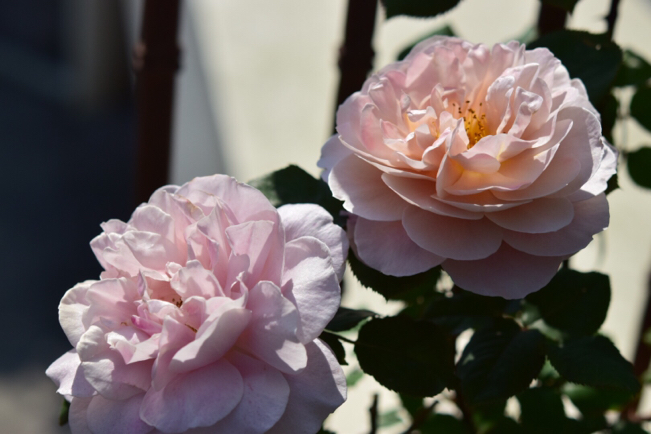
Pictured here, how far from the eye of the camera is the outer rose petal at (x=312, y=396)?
1.31 feet

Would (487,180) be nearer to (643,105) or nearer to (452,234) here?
(452,234)

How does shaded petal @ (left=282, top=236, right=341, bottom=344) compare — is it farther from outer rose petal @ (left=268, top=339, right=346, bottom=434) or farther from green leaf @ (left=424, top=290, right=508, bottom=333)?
green leaf @ (left=424, top=290, right=508, bottom=333)

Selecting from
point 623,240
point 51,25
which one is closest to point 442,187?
point 623,240

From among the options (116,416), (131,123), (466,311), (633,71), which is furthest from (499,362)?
(131,123)

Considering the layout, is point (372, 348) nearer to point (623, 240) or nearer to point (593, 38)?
point (593, 38)

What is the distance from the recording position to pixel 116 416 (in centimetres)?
41

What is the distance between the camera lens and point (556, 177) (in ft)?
1.40

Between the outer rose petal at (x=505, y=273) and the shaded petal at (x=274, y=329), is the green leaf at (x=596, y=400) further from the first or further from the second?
the shaded petal at (x=274, y=329)

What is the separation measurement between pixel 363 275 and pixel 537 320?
177mm

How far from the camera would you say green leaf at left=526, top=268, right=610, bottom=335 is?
0.56 m

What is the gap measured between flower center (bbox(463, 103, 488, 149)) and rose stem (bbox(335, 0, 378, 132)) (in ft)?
0.78

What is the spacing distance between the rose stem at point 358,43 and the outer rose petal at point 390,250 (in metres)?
0.30

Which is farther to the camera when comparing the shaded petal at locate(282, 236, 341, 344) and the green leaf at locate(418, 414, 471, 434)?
the green leaf at locate(418, 414, 471, 434)

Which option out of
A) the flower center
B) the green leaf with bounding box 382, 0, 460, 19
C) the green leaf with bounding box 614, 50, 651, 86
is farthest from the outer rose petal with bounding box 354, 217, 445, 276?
the green leaf with bounding box 614, 50, 651, 86
